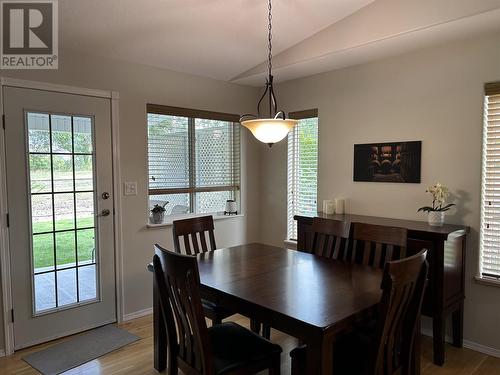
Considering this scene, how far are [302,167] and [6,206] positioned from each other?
9.18 feet

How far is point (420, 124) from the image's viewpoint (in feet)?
10.2

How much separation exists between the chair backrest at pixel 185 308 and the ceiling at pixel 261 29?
1825 millimetres

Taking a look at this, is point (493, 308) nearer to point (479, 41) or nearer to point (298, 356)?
point (298, 356)

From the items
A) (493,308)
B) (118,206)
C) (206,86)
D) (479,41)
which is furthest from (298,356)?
(206,86)

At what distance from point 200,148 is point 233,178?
1.91ft

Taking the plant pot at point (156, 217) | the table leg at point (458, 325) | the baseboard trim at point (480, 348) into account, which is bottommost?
the baseboard trim at point (480, 348)

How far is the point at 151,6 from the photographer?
255 cm

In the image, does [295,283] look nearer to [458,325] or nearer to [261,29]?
[458,325]

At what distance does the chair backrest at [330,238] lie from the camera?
107 inches

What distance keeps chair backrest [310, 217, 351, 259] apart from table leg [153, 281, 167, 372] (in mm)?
1238

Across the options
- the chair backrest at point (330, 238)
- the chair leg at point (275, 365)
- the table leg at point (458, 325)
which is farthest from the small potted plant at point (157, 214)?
the table leg at point (458, 325)

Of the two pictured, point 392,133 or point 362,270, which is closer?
point 362,270

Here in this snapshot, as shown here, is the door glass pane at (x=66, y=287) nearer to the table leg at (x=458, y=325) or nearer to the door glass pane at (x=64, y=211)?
the door glass pane at (x=64, y=211)

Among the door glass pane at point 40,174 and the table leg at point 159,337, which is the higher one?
the door glass pane at point 40,174
